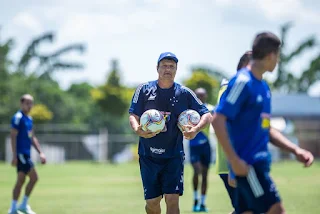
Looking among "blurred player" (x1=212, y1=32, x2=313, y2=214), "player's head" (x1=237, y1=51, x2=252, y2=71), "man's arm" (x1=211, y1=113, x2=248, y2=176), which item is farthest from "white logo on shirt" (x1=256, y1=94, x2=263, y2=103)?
"player's head" (x1=237, y1=51, x2=252, y2=71)

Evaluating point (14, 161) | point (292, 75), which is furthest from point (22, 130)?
point (292, 75)

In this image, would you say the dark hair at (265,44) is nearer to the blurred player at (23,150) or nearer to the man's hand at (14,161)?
the blurred player at (23,150)

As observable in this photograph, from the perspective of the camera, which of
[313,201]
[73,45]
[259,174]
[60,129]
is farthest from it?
[73,45]

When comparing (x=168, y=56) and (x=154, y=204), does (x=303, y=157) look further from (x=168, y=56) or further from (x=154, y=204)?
(x=154, y=204)

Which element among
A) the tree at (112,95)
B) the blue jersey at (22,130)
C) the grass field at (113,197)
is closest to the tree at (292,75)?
the tree at (112,95)

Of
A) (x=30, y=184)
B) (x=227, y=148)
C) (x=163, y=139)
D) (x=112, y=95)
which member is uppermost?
(x=227, y=148)

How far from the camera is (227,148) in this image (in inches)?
249

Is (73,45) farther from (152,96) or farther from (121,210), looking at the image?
(152,96)

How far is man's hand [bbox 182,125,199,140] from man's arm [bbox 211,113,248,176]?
2615mm

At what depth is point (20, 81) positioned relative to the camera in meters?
60.2

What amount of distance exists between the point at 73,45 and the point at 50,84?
4465 mm

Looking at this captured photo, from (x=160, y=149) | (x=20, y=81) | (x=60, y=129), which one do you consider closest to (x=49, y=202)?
(x=160, y=149)

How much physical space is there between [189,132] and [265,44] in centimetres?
274

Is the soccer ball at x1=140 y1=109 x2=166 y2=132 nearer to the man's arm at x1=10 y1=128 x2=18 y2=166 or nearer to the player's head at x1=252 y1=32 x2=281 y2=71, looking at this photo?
the player's head at x1=252 y1=32 x2=281 y2=71
